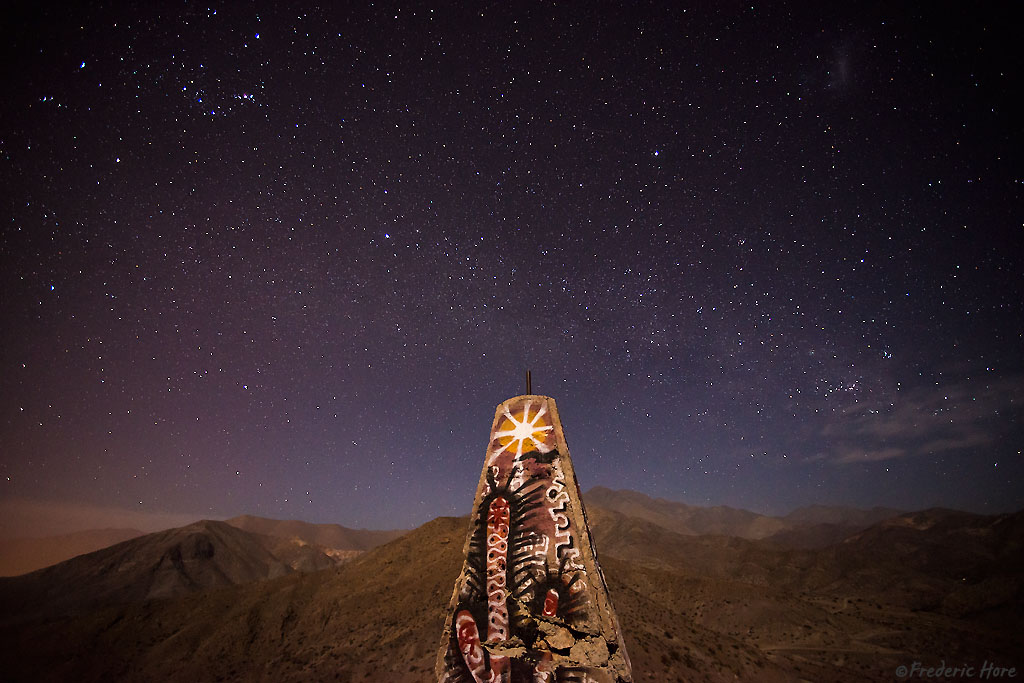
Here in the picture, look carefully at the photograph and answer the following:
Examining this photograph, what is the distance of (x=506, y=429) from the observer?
7.32 meters

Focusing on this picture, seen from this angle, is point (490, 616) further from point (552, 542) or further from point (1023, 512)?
point (1023, 512)

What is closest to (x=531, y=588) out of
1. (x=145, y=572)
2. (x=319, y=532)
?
(x=145, y=572)

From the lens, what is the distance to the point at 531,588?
5523mm

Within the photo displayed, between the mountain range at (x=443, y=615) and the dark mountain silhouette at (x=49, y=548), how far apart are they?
222 feet

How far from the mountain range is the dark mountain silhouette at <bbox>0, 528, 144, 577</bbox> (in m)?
67.8

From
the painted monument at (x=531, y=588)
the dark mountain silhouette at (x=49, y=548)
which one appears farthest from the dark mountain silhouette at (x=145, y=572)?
the painted monument at (x=531, y=588)

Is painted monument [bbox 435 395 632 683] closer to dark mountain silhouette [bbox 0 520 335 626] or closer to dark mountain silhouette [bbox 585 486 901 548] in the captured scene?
dark mountain silhouette [bbox 0 520 335 626]

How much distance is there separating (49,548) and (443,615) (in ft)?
585

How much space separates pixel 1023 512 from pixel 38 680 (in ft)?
356

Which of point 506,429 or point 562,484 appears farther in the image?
A: point 506,429

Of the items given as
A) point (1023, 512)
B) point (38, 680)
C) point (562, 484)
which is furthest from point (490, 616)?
point (1023, 512)

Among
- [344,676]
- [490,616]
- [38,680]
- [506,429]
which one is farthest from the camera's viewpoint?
[38,680]

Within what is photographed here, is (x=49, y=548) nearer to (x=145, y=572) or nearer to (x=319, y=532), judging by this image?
(x=319, y=532)

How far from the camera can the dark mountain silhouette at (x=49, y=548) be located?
345 ft
